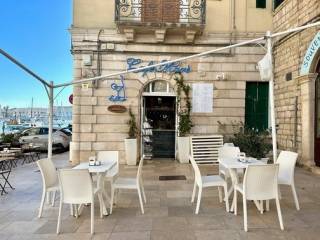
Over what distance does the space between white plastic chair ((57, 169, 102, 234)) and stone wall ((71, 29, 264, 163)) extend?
6.52m

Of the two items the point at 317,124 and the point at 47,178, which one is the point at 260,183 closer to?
the point at 47,178

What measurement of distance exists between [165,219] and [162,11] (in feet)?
24.8

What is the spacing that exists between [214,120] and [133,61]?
128 inches

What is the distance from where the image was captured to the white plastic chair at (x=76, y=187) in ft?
14.4

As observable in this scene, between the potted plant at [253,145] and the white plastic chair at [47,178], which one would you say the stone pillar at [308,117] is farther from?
the white plastic chair at [47,178]

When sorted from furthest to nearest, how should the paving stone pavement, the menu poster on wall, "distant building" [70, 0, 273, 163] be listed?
the menu poster on wall
"distant building" [70, 0, 273, 163]
the paving stone pavement

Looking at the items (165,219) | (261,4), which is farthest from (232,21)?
(165,219)

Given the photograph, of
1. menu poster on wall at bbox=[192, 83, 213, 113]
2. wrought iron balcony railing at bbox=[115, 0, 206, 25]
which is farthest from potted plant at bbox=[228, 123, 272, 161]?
wrought iron balcony railing at bbox=[115, 0, 206, 25]

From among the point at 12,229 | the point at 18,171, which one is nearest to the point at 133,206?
the point at 12,229

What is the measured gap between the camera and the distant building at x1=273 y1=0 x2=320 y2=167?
8.62m

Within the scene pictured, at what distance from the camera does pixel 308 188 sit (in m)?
6.82

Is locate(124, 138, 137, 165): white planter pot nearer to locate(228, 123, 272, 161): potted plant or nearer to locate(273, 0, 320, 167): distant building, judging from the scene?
locate(228, 123, 272, 161): potted plant

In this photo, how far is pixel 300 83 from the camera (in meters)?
9.10

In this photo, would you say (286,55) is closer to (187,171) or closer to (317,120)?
(317,120)
